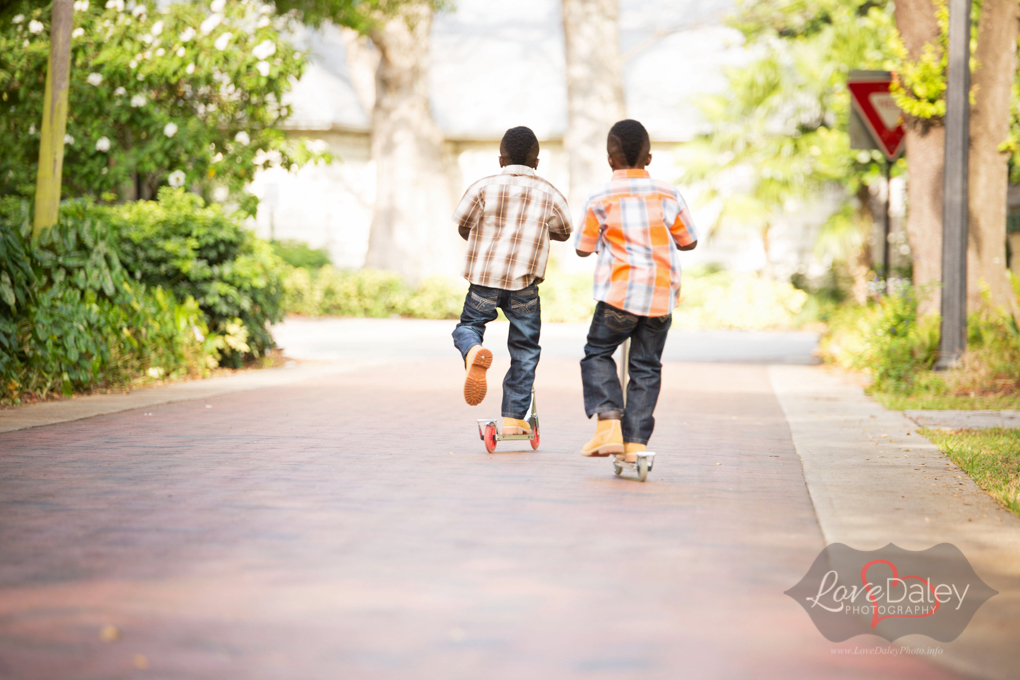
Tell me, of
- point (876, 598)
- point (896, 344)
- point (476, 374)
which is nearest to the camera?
point (876, 598)

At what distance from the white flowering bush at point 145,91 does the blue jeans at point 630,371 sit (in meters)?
7.30

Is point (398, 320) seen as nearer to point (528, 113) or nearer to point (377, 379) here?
point (528, 113)

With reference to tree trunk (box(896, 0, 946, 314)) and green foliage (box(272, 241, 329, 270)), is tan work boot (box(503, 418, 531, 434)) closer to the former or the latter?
tree trunk (box(896, 0, 946, 314))

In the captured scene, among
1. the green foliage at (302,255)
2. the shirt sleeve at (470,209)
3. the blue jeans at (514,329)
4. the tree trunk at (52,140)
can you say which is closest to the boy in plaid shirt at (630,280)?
the blue jeans at (514,329)

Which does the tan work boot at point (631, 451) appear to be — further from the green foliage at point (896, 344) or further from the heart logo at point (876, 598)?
the green foliage at point (896, 344)

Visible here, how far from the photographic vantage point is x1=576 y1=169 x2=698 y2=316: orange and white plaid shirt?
550cm

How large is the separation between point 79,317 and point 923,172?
8321mm

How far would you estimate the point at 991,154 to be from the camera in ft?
36.8

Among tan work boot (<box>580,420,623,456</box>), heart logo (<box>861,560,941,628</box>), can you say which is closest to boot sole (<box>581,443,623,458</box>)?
tan work boot (<box>580,420,623,456</box>)

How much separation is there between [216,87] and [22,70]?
78.8 inches

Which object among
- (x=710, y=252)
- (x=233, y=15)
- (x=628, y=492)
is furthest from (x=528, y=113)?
(x=628, y=492)

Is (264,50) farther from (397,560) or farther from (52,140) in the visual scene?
(397,560)

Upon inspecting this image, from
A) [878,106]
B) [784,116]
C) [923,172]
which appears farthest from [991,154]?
[784,116]

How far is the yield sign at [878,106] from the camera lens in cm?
1298
